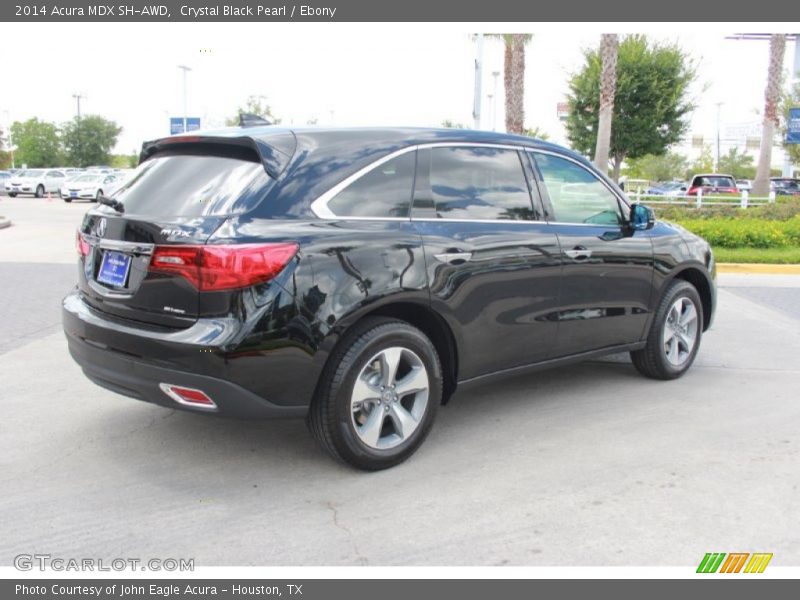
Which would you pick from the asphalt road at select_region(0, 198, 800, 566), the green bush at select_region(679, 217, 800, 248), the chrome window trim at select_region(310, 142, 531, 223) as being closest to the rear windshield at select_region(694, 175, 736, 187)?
the green bush at select_region(679, 217, 800, 248)

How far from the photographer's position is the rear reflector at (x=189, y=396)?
363 cm

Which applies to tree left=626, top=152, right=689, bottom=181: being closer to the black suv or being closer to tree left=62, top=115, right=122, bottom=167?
tree left=62, top=115, right=122, bottom=167

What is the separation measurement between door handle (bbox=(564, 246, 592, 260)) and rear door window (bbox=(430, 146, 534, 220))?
1.22 feet

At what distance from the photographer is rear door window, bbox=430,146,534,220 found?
4395mm

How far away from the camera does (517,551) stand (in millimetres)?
3295

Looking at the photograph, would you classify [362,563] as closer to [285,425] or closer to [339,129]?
[285,425]

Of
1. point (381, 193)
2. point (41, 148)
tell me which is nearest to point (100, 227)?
point (381, 193)

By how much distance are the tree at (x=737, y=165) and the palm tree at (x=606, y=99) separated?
175ft

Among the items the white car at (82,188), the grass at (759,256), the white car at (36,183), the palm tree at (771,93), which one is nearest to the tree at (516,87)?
the palm tree at (771,93)

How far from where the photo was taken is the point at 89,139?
85562mm

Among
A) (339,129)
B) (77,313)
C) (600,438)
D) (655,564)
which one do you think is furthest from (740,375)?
(77,313)

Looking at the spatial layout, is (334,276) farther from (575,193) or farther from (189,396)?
(575,193)

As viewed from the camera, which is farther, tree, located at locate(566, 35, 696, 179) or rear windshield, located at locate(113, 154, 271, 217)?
tree, located at locate(566, 35, 696, 179)

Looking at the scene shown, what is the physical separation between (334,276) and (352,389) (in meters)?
0.57
